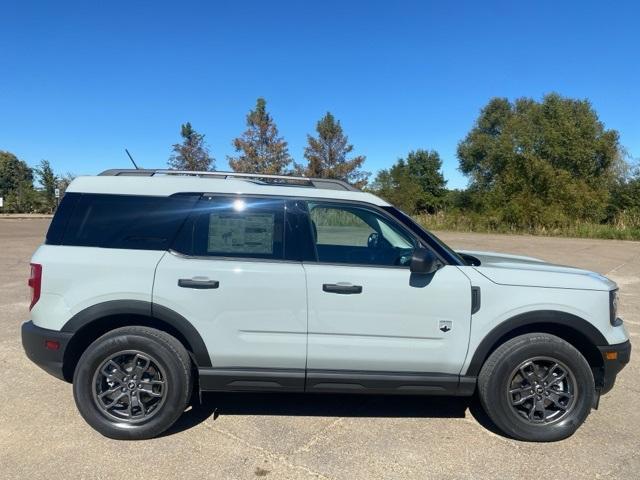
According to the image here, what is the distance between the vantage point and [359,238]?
156 inches

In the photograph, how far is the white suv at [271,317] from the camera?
131 inches

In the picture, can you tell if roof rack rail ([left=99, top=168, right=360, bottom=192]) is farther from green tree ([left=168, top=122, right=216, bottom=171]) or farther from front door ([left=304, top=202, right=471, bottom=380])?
green tree ([left=168, top=122, right=216, bottom=171])

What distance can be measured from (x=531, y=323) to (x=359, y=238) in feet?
4.74

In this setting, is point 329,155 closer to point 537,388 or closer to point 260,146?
point 260,146

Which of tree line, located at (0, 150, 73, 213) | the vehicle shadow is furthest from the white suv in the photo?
tree line, located at (0, 150, 73, 213)

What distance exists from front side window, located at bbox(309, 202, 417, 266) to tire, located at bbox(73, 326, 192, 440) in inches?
51.3

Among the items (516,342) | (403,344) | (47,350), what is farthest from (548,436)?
(47,350)

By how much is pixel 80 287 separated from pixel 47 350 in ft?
1.69

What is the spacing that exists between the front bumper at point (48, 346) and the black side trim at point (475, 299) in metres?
2.83

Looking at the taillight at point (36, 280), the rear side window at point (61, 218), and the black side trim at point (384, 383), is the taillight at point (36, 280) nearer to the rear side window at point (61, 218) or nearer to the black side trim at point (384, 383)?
the rear side window at point (61, 218)

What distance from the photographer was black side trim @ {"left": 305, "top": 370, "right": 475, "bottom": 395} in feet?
11.0

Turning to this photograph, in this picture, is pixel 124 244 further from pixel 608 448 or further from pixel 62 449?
pixel 608 448

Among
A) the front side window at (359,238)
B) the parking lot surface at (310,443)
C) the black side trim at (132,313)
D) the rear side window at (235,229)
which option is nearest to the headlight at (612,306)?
the parking lot surface at (310,443)

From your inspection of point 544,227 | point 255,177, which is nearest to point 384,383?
point 255,177
